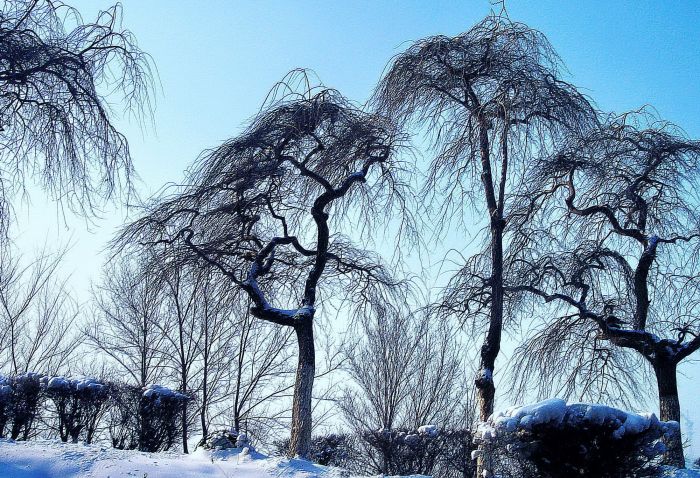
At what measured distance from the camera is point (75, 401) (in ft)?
31.5

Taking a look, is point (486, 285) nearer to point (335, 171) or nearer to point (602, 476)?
point (335, 171)

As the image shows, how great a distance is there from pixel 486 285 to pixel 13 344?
14.2 m

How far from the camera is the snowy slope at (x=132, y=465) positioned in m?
6.62

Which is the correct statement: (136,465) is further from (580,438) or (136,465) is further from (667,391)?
(667,391)

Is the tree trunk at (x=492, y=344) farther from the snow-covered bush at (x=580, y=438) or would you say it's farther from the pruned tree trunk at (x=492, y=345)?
the snow-covered bush at (x=580, y=438)

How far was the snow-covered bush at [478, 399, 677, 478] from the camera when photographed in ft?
16.3

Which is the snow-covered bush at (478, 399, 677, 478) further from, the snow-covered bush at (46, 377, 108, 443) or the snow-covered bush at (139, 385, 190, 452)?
the snow-covered bush at (46, 377, 108, 443)

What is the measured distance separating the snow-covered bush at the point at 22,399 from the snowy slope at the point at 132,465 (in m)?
2.01

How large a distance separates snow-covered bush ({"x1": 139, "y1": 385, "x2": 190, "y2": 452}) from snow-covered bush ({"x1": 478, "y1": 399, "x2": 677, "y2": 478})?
628 centimetres

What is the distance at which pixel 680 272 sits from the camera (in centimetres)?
1205

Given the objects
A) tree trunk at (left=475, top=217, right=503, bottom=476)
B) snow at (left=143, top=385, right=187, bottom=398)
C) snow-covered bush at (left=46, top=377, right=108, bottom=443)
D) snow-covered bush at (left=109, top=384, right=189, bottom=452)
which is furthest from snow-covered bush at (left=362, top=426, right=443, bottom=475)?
snow-covered bush at (left=46, top=377, right=108, bottom=443)

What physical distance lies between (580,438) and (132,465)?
4.63 metres

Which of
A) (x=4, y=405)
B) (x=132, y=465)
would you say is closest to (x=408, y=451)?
(x=132, y=465)

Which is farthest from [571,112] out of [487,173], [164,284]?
[164,284]
